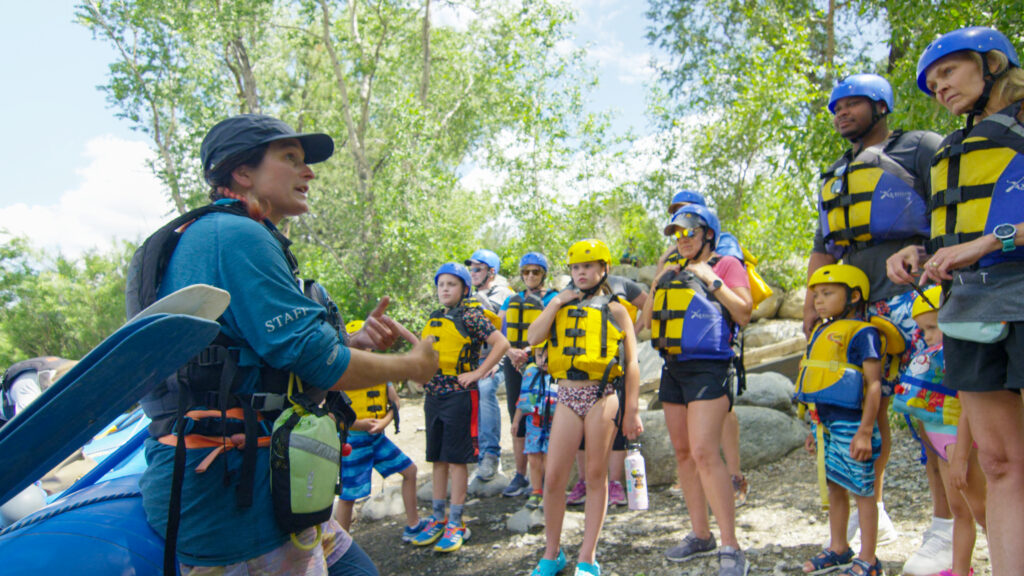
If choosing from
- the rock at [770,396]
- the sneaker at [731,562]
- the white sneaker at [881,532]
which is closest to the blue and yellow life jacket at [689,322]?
the sneaker at [731,562]

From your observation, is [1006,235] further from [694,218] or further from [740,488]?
[740,488]

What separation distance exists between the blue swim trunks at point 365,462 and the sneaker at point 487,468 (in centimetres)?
163

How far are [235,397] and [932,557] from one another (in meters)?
3.81

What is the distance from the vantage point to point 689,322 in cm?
433

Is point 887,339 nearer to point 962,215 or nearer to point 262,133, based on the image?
point 962,215

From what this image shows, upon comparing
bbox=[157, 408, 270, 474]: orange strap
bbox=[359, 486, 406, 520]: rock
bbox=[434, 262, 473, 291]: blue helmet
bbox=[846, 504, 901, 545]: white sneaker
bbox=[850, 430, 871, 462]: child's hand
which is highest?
bbox=[434, 262, 473, 291]: blue helmet

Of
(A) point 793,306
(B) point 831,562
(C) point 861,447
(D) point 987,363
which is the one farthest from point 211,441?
(A) point 793,306

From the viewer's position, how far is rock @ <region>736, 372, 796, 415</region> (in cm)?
777

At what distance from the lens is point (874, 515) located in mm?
3703

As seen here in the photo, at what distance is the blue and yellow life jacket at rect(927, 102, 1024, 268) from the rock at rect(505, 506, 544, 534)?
3.94 meters

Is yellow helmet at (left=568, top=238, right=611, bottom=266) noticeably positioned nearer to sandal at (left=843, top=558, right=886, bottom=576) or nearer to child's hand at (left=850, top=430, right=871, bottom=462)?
child's hand at (left=850, top=430, right=871, bottom=462)

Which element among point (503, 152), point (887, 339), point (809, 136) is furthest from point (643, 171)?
point (887, 339)

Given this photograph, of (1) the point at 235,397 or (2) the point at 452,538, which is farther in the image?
(2) the point at 452,538

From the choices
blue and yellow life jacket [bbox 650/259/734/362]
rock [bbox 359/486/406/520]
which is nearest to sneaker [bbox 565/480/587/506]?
rock [bbox 359/486/406/520]
